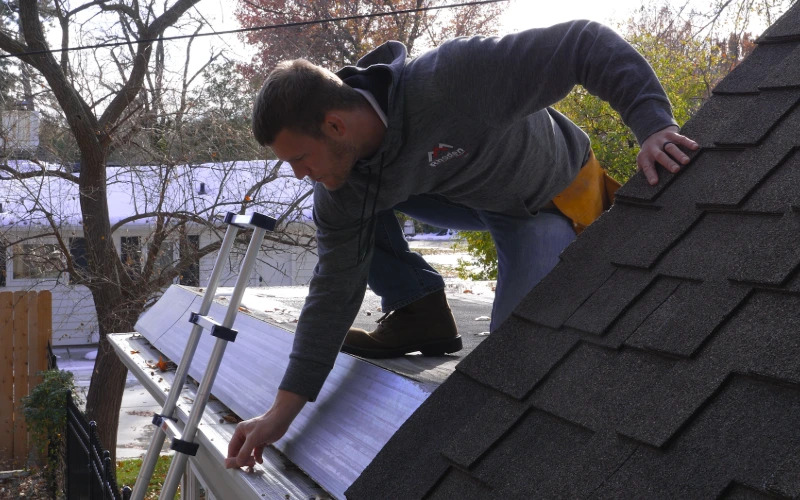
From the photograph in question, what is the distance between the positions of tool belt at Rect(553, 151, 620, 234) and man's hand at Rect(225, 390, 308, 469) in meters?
1.43

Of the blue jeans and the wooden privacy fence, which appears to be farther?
the wooden privacy fence

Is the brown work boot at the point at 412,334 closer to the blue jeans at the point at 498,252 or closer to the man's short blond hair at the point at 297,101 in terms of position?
the blue jeans at the point at 498,252

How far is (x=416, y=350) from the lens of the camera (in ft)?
12.0

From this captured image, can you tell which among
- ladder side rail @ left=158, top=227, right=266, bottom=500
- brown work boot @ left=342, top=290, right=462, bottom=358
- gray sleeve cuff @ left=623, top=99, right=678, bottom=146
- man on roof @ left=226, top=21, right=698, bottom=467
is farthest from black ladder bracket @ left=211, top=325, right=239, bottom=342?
gray sleeve cuff @ left=623, top=99, right=678, bottom=146

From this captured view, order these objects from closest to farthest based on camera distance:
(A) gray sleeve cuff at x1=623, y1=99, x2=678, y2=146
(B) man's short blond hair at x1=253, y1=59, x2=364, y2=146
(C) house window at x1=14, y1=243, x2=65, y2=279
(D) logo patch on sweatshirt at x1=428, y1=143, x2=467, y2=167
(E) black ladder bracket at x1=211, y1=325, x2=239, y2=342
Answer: (A) gray sleeve cuff at x1=623, y1=99, x2=678, y2=146, (B) man's short blond hair at x1=253, y1=59, x2=364, y2=146, (D) logo patch on sweatshirt at x1=428, y1=143, x2=467, y2=167, (E) black ladder bracket at x1=211, y1=325, x2=239, y2=342, (C) house window at x1=14, y1=243, x2=65, y2=279

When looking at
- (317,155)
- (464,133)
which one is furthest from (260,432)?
(464,133)

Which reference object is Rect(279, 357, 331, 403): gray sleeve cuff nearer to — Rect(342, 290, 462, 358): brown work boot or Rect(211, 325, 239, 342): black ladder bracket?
Rect(211, 325, 239, 342): black ladder bracket

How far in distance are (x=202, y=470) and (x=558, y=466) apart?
315 cm

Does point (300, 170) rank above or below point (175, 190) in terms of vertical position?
above

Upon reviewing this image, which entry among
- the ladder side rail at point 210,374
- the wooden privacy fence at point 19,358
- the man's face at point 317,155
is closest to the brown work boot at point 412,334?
the ladder side rail at point 210,374

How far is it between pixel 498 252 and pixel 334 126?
1234mm

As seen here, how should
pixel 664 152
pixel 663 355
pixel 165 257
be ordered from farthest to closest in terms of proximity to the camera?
1. pixel 165 257
2. pixel 664 152
3. pixel 663 355

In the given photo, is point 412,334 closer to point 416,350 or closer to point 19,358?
point 416,350

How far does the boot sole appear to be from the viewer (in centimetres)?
358
